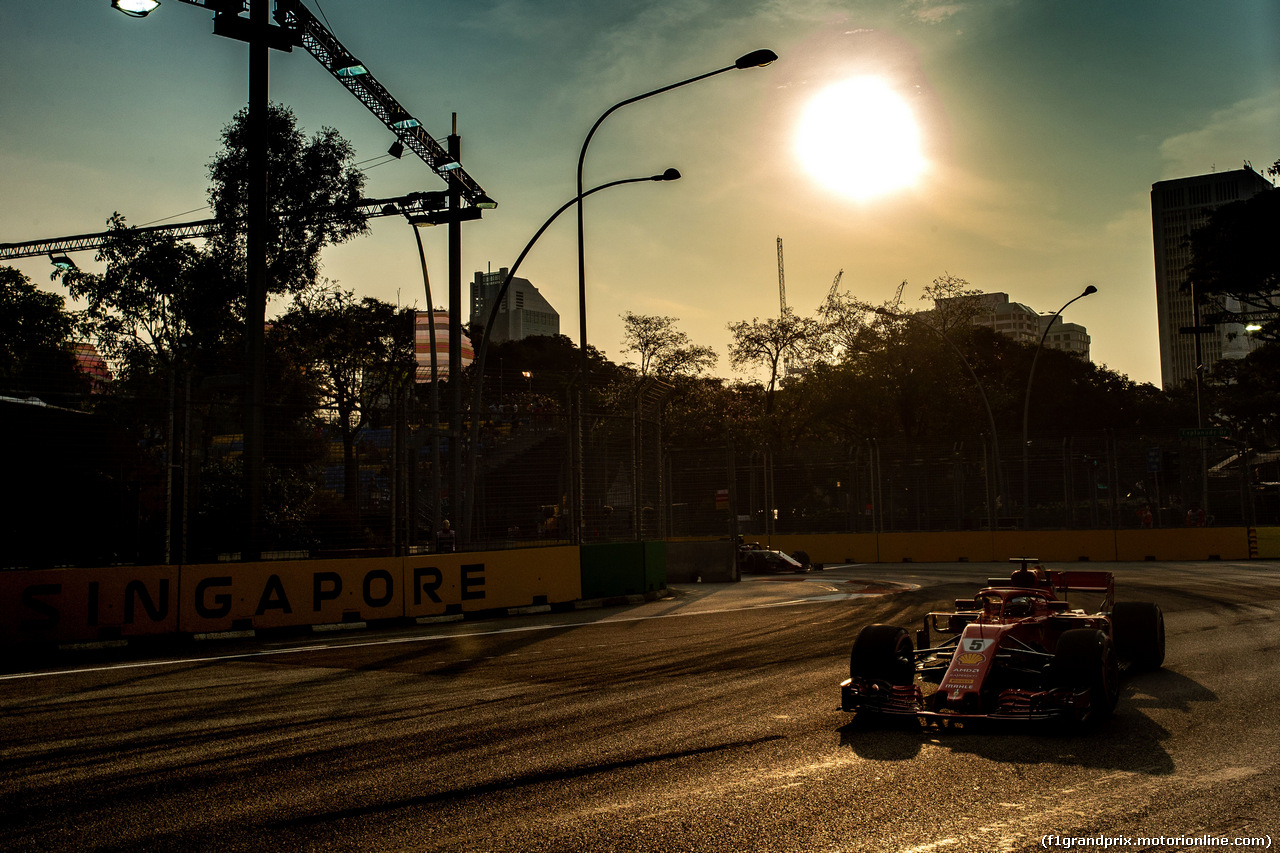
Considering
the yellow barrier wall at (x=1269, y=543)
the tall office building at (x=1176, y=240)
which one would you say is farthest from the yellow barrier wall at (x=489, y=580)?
the tall office building at (x=1176, y=240)

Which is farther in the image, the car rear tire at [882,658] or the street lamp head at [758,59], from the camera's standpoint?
the street lamp head at [758,59]

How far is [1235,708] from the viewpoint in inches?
271

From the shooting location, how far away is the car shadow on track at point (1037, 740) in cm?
552

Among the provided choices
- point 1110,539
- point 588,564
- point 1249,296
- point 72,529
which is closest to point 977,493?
point 1110,539

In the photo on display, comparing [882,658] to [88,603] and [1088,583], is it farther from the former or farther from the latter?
[88,603]

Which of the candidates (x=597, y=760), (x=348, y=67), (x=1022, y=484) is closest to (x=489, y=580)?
(x=597, y=760)

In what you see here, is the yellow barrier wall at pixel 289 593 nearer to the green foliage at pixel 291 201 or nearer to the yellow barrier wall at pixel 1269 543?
the green foliage at pixel 291 201

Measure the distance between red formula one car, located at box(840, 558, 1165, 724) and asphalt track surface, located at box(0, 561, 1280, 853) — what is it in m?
0.17

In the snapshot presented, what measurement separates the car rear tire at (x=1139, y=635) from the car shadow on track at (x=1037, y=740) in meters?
1.48

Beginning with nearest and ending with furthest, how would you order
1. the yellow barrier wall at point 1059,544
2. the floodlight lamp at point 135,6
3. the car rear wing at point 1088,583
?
the car rear wing at point 1088,583 → the floodlight lamp at point 135,6 → the yellow barrier wall at point 1059,544

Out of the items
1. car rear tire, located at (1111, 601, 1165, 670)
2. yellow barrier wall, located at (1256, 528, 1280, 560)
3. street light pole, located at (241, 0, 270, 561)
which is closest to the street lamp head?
street light pole, located at (241, 0, 270, 561)

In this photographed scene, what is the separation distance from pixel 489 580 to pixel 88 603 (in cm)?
554

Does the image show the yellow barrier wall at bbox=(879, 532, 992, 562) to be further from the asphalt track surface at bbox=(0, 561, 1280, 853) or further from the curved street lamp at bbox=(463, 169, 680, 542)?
the asphalt track surface at bbox=(0, 561, 1280, 853)

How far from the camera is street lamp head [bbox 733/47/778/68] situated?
16.7m
